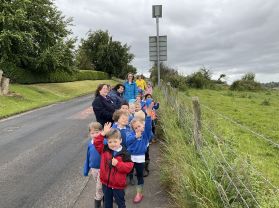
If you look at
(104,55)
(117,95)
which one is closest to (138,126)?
(117,95)

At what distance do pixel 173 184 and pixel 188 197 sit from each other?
4.18 feet

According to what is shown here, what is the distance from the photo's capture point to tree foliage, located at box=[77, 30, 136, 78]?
242 feet

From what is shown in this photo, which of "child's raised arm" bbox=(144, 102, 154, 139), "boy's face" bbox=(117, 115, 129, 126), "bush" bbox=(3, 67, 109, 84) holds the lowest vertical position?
"child's raised arm" bbox=(144, 102, 154, 139)

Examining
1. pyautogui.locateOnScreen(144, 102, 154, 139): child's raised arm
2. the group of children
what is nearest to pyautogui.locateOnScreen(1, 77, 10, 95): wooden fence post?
pyautogui.locateOnScreen(144, 102, 154, 139): child's raised arm

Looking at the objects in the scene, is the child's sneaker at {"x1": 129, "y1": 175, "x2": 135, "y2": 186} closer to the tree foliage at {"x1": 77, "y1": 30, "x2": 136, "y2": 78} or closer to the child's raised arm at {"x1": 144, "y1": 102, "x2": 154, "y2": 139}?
the child's raised arm at {"x1": 144, "y1": 102, "x2": 154, "y2": 139}

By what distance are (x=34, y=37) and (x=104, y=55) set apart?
106ft

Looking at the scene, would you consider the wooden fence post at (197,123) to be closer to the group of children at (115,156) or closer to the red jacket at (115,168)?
the group of children at (115,156)

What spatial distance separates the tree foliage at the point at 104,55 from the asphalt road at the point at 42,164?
5697 centimetres

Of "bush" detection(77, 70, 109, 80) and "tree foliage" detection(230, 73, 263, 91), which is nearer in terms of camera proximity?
"tree foliage" detection(230, 73, 263, 91)

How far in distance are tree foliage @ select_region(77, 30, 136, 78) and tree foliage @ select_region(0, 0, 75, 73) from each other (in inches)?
1130

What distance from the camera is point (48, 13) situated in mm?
42812

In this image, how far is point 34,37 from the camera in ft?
136

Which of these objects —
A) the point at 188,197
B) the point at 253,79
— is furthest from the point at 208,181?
the point at 253,79

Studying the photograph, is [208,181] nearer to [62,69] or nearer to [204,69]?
[62,69]
